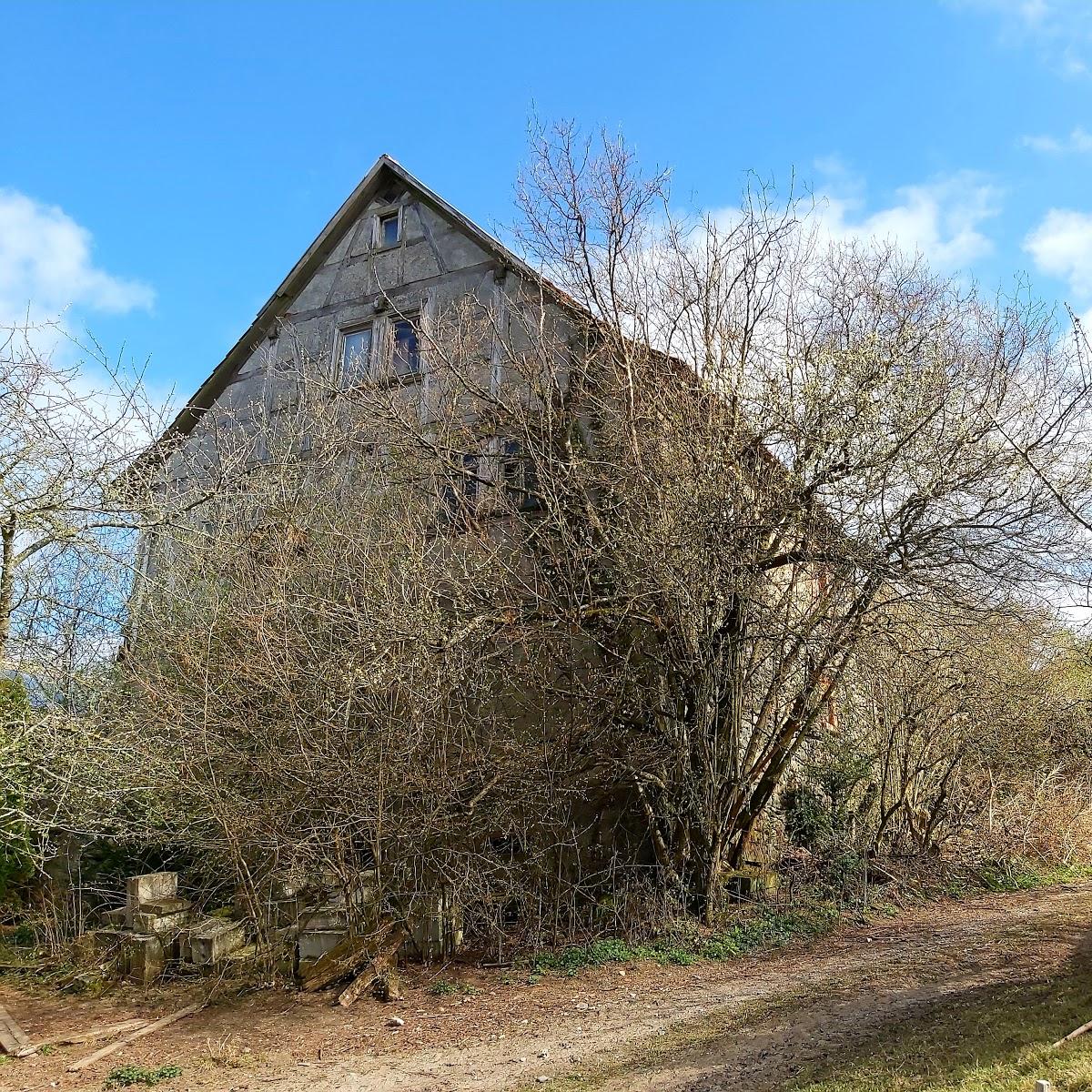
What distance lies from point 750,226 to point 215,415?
32.6 ft

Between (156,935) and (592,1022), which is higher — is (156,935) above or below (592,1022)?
above

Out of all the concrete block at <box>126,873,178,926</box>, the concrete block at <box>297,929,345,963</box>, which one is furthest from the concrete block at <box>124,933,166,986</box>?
the concrete block at <box>297,929,345,963</box>

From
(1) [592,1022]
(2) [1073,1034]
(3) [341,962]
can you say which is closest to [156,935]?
(3) [341,962]

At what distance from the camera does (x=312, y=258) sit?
50.6 ft

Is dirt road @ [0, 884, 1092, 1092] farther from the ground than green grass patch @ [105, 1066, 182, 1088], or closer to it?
farther from the ground

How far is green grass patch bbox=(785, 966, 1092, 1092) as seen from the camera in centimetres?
468

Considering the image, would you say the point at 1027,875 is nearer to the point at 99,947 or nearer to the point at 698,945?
the point at 698,945

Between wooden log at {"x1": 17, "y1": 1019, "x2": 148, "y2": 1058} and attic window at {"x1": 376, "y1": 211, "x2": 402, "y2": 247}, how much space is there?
38.9 feet

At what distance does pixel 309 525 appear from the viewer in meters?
10.4

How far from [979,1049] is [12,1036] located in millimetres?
7665

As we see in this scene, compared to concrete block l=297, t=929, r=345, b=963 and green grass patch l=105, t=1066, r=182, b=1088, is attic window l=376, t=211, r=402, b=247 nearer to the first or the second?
concrete block l=297, t=929, r=345, b=963

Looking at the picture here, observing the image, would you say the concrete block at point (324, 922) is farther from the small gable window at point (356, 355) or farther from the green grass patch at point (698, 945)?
the small gable window at point (356, 355)

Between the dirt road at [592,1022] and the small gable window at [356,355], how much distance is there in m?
9.00

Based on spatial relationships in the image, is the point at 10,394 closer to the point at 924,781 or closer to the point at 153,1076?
the point at 153,1076
